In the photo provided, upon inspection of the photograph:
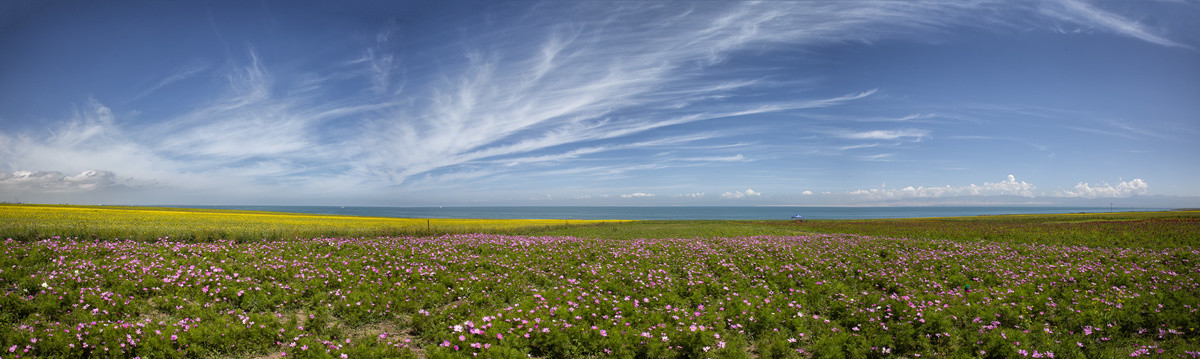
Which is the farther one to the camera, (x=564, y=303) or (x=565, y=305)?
(x=564, y=303)

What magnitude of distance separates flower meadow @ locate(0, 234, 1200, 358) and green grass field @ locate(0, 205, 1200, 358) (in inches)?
1.7

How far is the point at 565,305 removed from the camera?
10.0 metres

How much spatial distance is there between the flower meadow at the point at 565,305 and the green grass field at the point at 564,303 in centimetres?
4

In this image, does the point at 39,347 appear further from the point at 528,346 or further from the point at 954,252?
the point at 954,252

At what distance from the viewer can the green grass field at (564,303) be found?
25.5 ft

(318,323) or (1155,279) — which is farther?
(1155,279)

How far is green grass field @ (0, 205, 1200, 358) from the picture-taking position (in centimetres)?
776

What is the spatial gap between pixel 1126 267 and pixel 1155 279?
1764 mm

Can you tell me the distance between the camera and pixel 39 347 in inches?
275

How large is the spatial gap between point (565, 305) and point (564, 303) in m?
0.27

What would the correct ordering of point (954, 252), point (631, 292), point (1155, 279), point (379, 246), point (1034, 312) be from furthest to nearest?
point (954, 252) < point (379, 246) < point (1155, 279) < point (631, 292) < point (1034, 312)

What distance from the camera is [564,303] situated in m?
10.3

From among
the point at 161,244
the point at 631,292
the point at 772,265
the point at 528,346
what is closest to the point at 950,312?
the point at 772,265

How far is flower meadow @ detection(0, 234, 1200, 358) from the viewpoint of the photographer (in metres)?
→ 7.75
